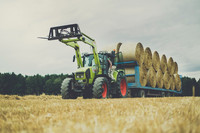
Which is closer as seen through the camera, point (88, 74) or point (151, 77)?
point (88, 74)

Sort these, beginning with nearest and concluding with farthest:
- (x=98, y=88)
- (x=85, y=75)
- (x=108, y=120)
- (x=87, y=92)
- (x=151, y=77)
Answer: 1. (x=108, y=120)
2. (x=98, y=88)
3. (x=85, y=75)
4. (x=87, y=92)
5. (x=151, y=77)

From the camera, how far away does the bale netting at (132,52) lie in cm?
1051

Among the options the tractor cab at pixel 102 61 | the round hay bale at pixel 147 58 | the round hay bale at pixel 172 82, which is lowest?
the round hay bale at pixel 172 82

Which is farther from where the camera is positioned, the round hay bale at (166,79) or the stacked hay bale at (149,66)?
the round hay bale at (166,79)

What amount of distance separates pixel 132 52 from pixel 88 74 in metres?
3.49

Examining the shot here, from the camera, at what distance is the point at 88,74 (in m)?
8.05

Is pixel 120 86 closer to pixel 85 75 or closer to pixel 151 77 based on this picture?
pixel 85 75

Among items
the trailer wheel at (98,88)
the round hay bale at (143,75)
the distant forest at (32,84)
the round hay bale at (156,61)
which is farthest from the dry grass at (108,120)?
the distant forest at (32,84)

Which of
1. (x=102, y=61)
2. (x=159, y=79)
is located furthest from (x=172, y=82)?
(x=102, y=61)

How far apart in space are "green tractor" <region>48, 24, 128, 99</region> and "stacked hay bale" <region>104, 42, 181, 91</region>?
128 cm

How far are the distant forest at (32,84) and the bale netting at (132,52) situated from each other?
38155mm

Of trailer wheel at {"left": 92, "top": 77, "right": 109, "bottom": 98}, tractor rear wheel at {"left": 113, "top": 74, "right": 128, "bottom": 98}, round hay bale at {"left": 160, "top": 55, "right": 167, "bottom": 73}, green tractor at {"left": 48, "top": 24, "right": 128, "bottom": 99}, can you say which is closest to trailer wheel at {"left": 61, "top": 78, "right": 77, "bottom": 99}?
green tractor at {"left": 48, "top": 24, "right": 128, "bottom": 99}

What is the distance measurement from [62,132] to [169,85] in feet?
50.9

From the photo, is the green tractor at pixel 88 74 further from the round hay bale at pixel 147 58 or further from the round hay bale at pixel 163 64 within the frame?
the round hay bale at pixel 163 64
